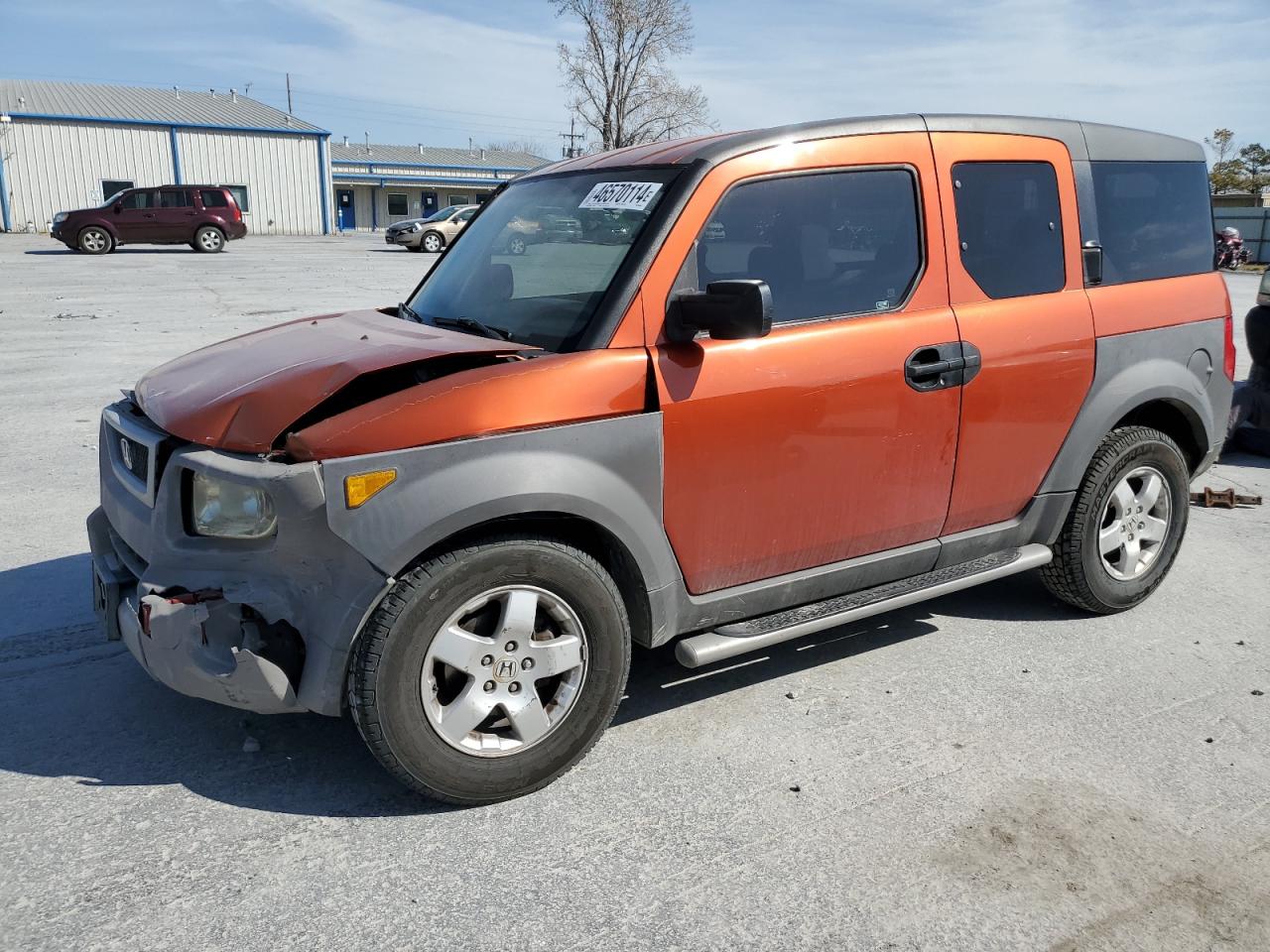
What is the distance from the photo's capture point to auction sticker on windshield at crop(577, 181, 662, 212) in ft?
11.2

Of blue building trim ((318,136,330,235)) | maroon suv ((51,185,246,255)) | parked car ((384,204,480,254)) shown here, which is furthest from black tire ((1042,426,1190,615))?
blue building trim ((318,136,330,235))

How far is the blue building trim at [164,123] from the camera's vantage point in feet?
149

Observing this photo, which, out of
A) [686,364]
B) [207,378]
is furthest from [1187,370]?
[207,378]

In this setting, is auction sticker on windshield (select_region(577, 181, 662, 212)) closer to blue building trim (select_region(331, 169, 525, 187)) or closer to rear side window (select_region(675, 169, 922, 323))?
rear side window (select_region(675, 169, 922, 323))

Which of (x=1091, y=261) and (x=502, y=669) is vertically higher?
(x=1091, y=261)

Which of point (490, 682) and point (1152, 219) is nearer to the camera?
point (490, 682)

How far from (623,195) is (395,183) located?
66881 mm

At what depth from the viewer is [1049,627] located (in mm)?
4457

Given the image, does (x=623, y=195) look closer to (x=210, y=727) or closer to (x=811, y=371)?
(x=811, y=371)

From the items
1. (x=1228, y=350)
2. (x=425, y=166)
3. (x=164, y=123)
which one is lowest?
(x=1228, y=350)

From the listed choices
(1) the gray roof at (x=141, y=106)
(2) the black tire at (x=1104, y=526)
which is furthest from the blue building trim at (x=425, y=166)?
(2) the black tire at (x=1104, y=526)

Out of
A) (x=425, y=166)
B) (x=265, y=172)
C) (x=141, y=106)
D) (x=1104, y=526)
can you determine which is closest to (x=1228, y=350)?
(x=1104, y=526)

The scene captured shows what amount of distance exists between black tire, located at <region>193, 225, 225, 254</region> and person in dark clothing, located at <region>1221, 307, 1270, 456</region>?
27.9 m

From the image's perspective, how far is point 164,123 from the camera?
156ft
